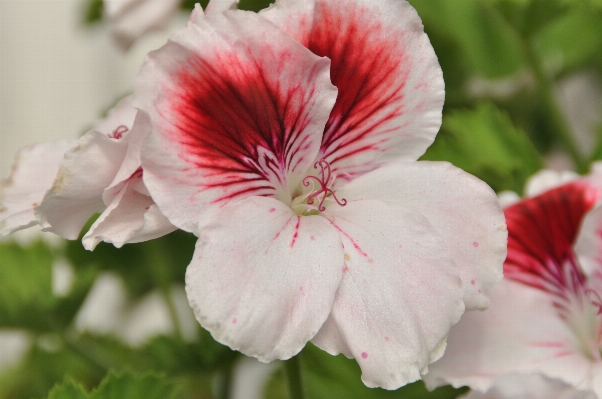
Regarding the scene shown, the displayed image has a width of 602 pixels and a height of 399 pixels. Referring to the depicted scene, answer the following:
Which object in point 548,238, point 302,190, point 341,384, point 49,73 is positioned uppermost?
point 302,190

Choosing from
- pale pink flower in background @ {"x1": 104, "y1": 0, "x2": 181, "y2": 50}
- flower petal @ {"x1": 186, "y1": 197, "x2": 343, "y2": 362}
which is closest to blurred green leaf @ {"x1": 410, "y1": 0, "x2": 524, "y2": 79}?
pale pink flower in background @ {"x1": 104, "y1": 0, "x2": 181, "y2": 50}

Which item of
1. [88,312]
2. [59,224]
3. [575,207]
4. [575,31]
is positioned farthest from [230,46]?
[88,312]

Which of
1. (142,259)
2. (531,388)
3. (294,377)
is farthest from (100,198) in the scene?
(142,259)

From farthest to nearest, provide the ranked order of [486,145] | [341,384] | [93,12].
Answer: [93,12]
[486,145]
[341,384]

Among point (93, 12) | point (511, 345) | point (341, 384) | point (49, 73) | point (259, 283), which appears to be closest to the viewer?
point (259, 283)

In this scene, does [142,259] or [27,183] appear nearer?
[27,183]

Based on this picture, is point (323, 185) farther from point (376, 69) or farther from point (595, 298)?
point (595, 298)

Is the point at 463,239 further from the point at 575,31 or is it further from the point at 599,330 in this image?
the point at 575,31
